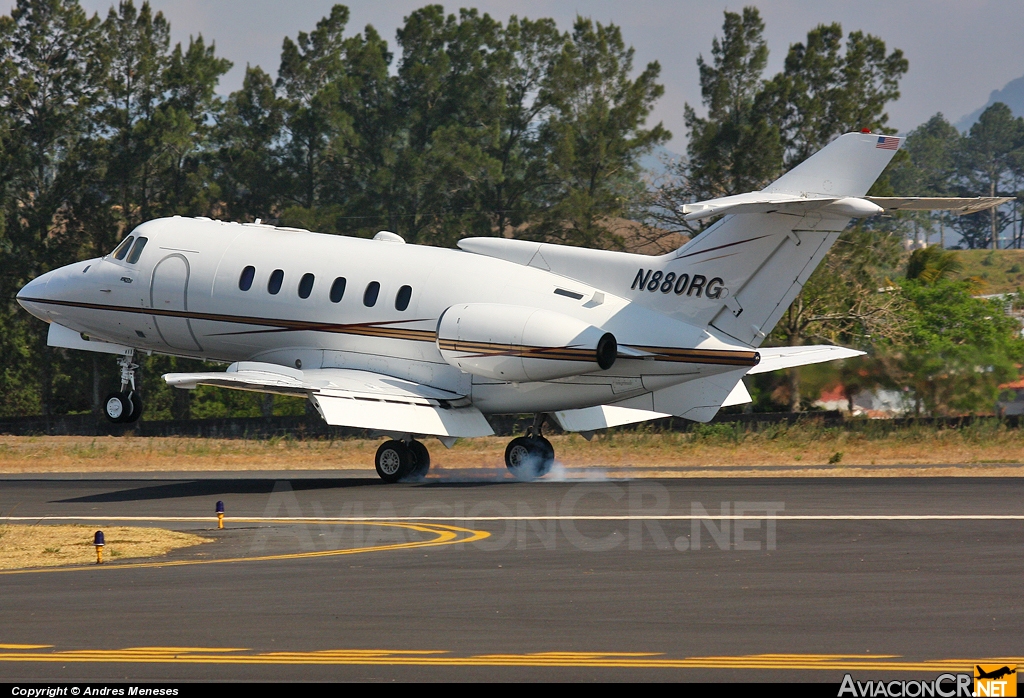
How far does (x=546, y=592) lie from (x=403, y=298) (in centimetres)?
1401

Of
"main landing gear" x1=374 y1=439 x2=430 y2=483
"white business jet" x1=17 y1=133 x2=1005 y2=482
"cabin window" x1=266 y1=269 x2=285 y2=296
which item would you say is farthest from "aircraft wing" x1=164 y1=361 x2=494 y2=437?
"cabin window" x1=266 y1=269 x2=285 y2=296

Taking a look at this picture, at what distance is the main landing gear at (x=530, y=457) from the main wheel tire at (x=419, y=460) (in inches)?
69.2

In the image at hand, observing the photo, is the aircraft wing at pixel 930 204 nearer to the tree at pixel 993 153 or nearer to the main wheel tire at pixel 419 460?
the main wheel tire at pixel 419 460

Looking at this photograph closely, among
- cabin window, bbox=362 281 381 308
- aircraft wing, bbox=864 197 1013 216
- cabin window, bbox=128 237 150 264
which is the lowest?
cabin window, bbox=362 281 381 308

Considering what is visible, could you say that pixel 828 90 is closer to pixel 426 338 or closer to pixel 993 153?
pixel 426 338

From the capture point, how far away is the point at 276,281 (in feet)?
87.6

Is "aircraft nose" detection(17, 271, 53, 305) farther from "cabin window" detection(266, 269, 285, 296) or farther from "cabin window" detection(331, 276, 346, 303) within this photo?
"cabin window" detection(331, 276, 346, 303)

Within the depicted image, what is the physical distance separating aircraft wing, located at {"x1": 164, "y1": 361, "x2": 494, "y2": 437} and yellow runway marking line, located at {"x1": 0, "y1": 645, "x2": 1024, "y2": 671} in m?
13.0

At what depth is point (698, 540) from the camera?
15906 millimetres

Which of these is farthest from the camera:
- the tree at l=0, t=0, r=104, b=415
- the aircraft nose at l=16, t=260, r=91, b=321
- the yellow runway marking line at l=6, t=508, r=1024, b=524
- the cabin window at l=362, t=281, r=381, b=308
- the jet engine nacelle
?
the tree at l=0, t=0, r=104, b=415

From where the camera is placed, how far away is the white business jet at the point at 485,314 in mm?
23094

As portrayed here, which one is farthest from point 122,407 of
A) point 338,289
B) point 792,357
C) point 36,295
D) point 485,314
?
point 792,357

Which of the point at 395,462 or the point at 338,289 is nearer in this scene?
the point at 395,462

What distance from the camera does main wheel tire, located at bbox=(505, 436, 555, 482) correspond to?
86.3 feet
